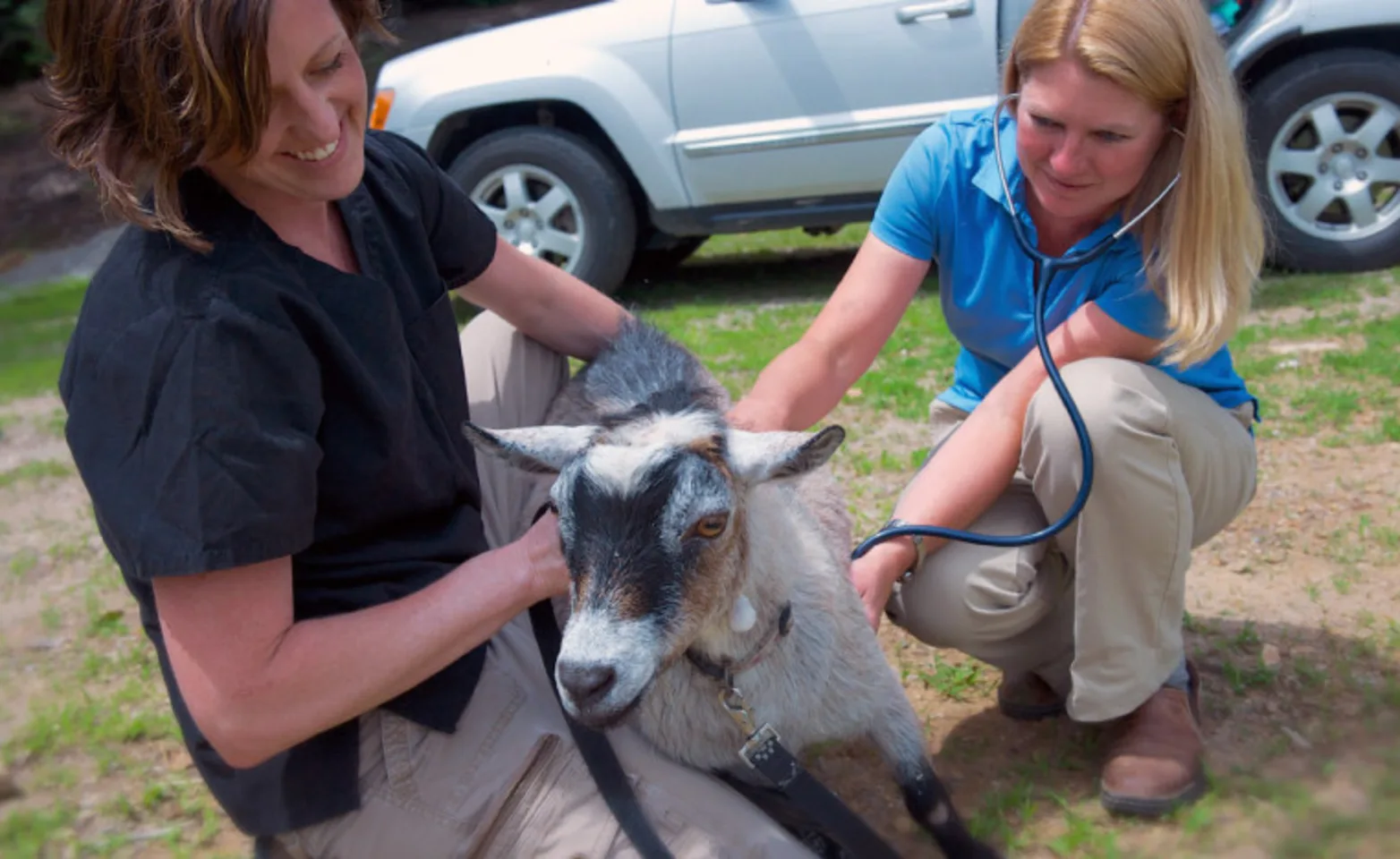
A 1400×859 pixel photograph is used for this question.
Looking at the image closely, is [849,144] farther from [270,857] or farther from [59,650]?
[270,857]

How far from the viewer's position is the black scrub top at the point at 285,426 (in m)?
2.04

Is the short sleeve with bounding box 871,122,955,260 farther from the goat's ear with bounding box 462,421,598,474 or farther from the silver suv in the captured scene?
the silver suv

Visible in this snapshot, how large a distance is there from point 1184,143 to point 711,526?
4.59ft

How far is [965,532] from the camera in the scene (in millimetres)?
3039

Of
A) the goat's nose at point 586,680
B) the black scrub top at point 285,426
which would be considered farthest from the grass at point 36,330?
the goat's nose at point 586,680

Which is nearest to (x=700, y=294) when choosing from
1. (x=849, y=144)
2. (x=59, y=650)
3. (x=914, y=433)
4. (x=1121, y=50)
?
(x=849, y=144)

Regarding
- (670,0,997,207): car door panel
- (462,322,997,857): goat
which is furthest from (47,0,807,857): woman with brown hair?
(670,0,997,207): car door panel

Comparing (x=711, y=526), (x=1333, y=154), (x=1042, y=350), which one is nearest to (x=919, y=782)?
(x=711, y=526)

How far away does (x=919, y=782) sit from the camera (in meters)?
2.92

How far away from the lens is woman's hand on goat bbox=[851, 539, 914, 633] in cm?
304

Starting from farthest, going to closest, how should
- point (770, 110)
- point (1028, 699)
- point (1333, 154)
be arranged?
point (770, 110) < point (1333, 154) < point (1028, 699)

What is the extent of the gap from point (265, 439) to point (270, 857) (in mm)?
958

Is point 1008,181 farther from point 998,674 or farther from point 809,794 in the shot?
point 809,794

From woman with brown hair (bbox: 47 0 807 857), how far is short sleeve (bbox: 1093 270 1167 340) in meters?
1.43
